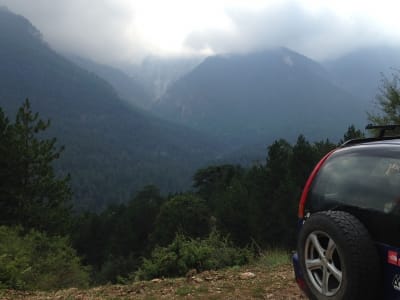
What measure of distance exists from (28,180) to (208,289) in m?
18.7

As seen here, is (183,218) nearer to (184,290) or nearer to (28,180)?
(28,180)

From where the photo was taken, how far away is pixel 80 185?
507ft

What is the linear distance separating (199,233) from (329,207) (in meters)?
43.9

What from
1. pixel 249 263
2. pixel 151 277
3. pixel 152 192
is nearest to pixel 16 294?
pixel 151 277

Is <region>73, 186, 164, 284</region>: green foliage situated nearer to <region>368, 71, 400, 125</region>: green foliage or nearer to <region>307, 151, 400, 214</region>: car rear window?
<region>368, 71, 400, 125</region>: green foliage

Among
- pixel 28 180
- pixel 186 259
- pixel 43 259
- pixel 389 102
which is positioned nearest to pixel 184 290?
pixel 186 259

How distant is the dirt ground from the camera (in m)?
5.19

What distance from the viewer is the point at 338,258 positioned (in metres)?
3.11

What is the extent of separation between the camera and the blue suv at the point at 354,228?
285cm

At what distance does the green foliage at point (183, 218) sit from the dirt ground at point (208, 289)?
37.3m

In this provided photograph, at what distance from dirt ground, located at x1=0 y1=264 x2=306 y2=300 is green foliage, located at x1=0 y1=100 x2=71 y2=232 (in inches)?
640

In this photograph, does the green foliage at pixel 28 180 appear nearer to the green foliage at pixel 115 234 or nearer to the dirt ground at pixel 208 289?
the dirt ground at pixel 208 289

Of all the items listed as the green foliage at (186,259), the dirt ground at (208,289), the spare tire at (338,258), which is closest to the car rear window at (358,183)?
the spare tire at (338,258)

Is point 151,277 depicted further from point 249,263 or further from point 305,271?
point 305,271
